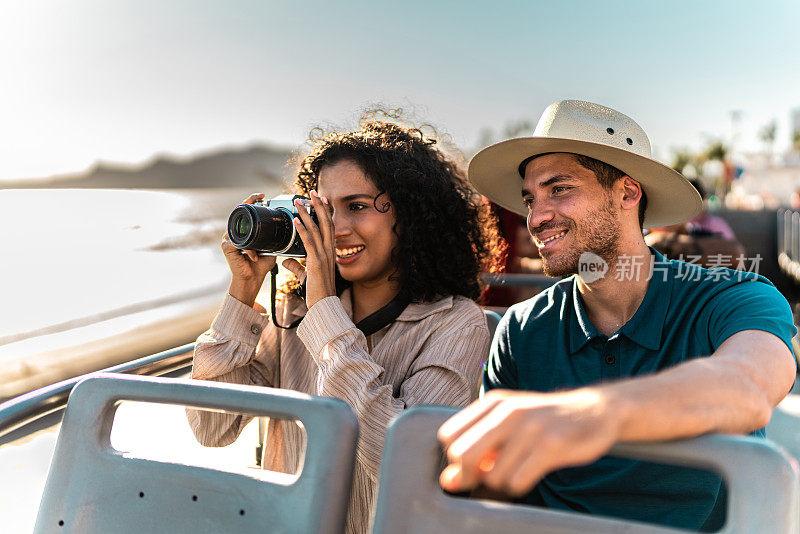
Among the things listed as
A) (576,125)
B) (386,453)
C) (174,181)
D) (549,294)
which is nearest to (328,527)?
(386,453)

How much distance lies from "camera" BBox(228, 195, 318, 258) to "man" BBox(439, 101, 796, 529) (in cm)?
56

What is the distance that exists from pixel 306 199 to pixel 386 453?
3.01 ft

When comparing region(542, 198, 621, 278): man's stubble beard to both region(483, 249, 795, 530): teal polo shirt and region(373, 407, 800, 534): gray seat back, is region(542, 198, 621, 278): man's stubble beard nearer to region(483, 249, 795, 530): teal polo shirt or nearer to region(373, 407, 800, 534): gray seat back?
region(483, 249, 795, 530): teal polo shirt

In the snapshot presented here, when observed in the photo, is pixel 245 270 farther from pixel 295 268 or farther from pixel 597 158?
pixel 597 158

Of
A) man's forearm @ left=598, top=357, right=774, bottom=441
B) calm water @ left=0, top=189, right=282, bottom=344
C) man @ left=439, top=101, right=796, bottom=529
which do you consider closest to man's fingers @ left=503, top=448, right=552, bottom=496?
man's forearm @ left=598, top=357, right=774, bottom=441

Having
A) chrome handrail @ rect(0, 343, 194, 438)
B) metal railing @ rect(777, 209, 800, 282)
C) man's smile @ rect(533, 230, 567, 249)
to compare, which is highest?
man's smile @ rect(533, 230, 567, 249)

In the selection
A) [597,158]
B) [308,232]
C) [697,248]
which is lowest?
A: [697,248]

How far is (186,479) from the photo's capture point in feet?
3.53

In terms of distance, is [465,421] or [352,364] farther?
[352,364]

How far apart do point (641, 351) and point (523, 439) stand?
0.98 m

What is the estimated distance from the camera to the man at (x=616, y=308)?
4.30 ft

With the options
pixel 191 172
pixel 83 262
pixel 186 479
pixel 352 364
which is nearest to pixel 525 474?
pixel 186 479

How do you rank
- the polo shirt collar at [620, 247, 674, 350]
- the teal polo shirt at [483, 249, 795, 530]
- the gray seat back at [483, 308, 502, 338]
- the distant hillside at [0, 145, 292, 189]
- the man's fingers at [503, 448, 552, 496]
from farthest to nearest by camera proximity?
the distant hillside at [0, 145, 292, 189] → the gray seat back at [483, 308, 502, 338] → the polo shirt collar at [620, 247, 674, 350] → the teal polo shirt at [483, 249, 795, 530] → the man's fingers at [503, 448, 552, 496]

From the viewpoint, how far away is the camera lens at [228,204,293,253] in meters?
1.61
